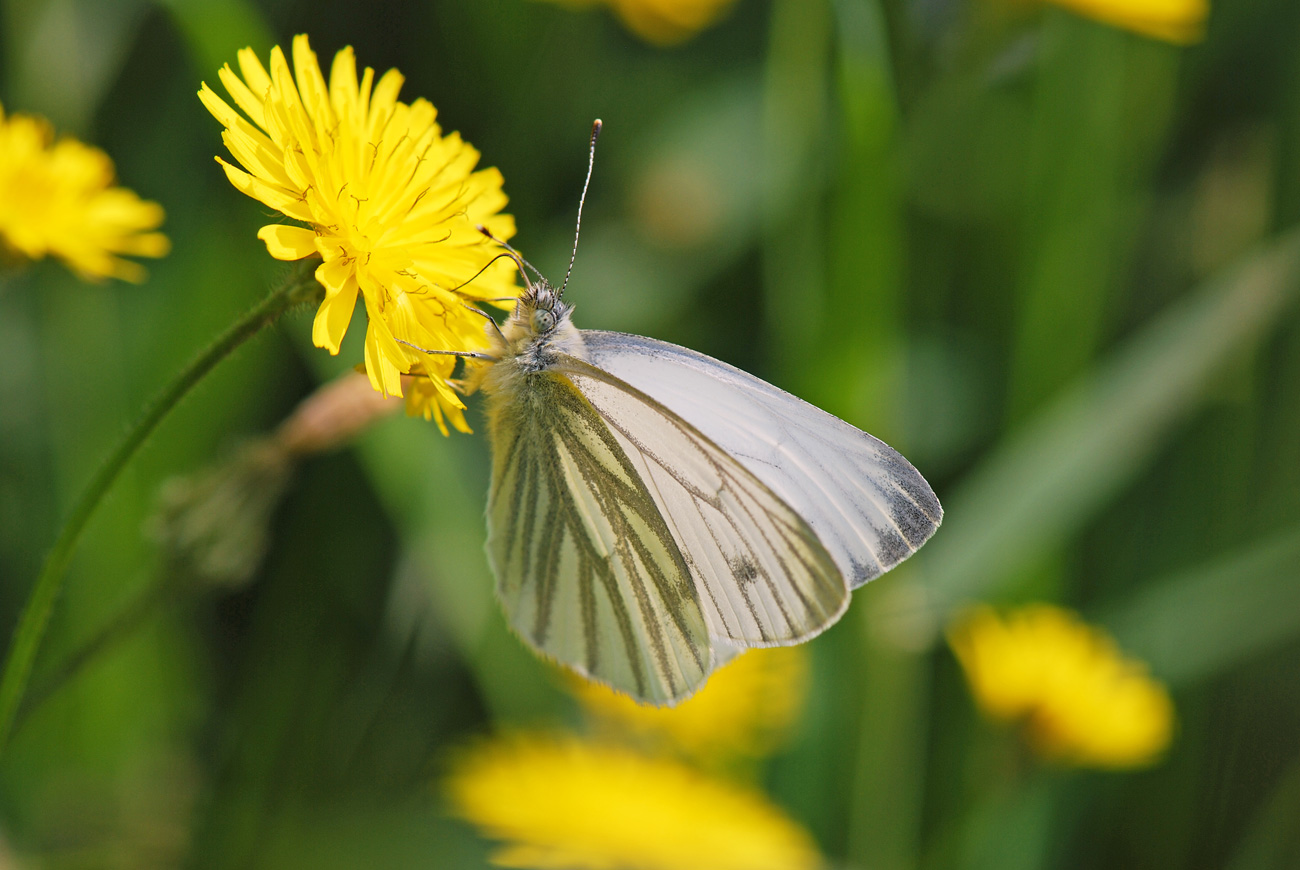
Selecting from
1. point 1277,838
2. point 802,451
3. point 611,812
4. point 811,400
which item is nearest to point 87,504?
point 802,451

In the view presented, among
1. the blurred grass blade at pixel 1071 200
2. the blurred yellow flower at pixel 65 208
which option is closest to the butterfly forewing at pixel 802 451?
the blurred yellow flower at pixel 65 208

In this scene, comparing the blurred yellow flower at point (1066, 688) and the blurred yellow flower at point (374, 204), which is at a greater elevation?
the blurred yellow flower at point (374, 204)

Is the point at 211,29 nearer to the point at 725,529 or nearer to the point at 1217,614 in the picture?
the point at 725,529

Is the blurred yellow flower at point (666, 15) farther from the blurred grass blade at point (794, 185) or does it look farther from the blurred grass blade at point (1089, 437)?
the blurred grass blade at point (1089, 437)

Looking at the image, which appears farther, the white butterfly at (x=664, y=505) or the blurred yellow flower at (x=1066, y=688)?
the blurred yellow flower at (x=1066, y=688)

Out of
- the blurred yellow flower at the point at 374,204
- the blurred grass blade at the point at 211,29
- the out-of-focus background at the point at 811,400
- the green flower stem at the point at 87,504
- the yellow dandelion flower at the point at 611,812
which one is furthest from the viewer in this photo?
the out-of-focus background at the point at 811,400

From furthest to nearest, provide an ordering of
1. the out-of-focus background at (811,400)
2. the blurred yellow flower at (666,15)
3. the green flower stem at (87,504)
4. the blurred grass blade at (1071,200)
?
1. the blurred yellow flower at (666,15)
2. the blurred grass blade at (1071,200)
3. the out-of-focus background at (811,400)
4. the green flower stem at (87,504)

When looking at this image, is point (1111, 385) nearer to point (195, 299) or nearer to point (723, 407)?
point (723, 407)
